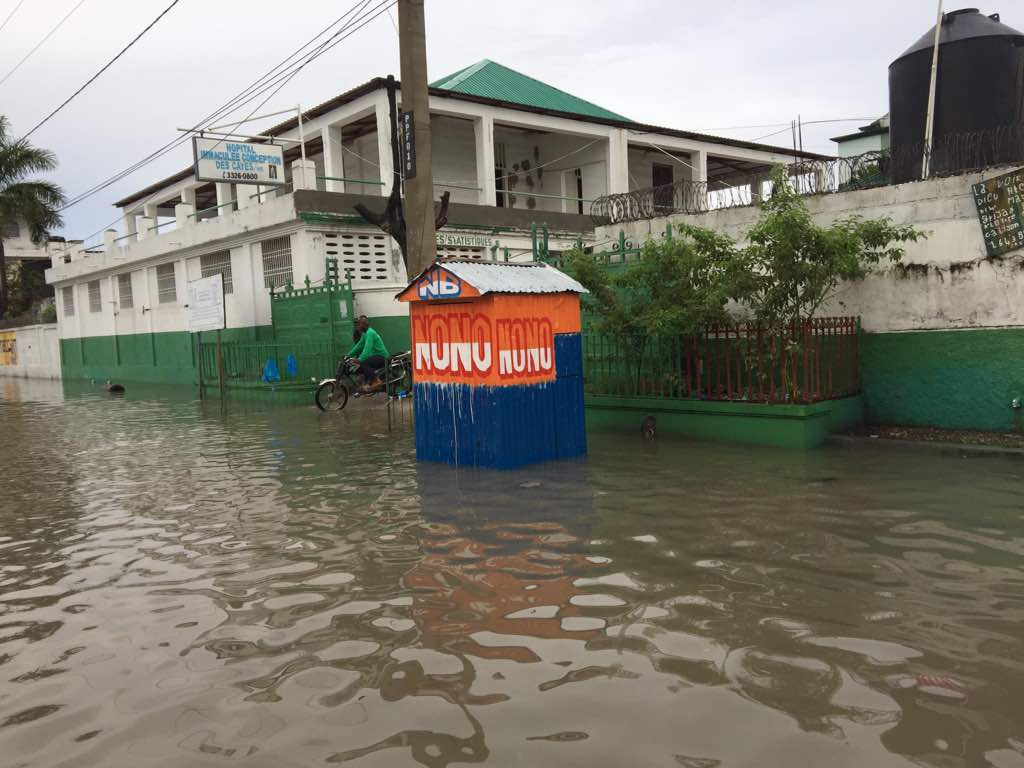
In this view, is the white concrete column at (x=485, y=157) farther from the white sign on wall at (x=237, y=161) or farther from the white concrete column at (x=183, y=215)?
the white concrete column at (x=183, y=215)

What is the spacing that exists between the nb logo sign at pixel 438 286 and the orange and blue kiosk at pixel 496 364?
0.4 inches

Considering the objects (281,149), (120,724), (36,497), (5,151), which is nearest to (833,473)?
(120,724)

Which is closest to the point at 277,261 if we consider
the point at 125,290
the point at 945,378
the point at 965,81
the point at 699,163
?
the point at 125,290

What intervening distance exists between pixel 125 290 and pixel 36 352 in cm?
1110

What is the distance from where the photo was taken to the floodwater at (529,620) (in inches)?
125

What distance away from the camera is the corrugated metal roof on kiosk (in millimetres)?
8500

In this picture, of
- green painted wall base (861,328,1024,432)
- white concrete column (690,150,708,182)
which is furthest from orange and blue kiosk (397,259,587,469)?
white concrete column (690,150,708,182)

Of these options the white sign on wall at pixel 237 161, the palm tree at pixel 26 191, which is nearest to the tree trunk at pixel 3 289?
the palm tree at pixel 26 191

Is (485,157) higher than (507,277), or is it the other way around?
(485,157)

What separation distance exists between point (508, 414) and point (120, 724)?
5.63m

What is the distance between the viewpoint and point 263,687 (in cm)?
367

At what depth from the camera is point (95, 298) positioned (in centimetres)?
3306

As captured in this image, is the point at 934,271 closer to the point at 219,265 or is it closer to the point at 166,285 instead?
the point at 219,265

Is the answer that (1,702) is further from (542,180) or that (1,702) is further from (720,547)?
(542,180)
